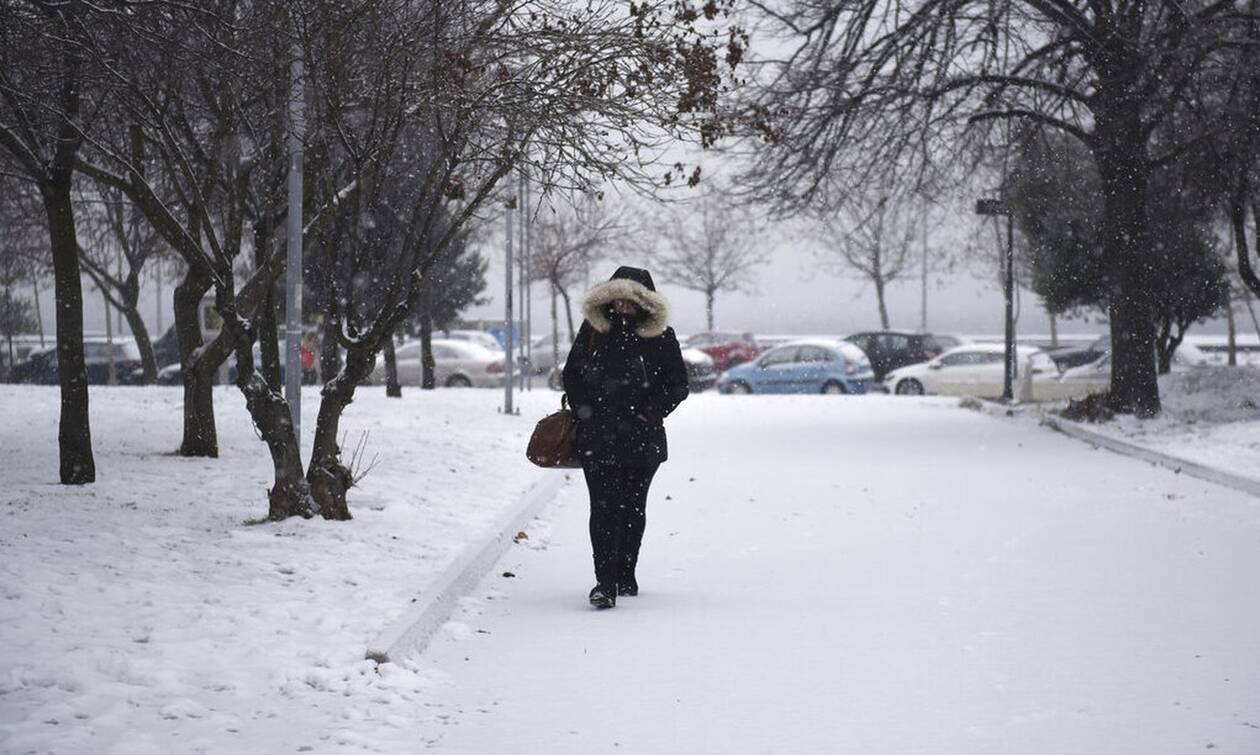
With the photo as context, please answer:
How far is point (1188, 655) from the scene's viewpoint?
650 centimetres

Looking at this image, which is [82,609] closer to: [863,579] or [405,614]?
[405,614]

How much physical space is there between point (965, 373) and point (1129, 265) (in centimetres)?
1322

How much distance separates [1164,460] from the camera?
16.0m

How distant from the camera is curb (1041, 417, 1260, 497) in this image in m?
13.3

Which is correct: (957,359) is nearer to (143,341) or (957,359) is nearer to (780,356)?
(780,356)

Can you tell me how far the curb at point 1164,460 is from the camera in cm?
1334

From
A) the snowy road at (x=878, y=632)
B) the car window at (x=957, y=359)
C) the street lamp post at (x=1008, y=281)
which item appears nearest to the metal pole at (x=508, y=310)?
the street lamp post at (x=1008, y=281)

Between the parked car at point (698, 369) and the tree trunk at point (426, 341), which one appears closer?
the tree trunk at point (426, 341)

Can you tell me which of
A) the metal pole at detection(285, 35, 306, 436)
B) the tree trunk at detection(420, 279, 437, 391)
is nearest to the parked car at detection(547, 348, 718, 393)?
the tree trunk at detection(420, 279, 437, 391)

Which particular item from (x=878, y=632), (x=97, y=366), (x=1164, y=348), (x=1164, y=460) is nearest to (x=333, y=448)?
(x=878, y=632)

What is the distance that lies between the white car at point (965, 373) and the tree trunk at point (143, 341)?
1764cm

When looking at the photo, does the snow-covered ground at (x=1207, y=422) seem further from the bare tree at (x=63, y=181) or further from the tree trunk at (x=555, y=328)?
the tree trunk at (x=555, y=328)

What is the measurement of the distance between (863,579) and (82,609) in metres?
4.51

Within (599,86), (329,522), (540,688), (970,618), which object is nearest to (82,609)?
(540,688)
